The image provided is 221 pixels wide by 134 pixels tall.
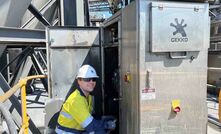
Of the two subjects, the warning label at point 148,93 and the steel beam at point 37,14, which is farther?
the steel beam at point 37,14

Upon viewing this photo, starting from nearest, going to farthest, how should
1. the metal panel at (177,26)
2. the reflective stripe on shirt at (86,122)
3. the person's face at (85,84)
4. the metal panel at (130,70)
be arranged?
the metal panel at (177,26)
the metal panel at (130,70)
the reflective stripe on shirt at (86,122)
the person's face at (85,84)

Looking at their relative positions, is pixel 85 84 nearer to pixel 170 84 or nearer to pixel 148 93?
pixel 148 93

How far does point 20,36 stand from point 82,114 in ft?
10.1

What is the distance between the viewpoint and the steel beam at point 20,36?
522 centimetres

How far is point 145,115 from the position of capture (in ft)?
9.62

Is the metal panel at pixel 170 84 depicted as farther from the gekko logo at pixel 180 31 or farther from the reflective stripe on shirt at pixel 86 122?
the reflective stripe on shirt at pixel 86 122

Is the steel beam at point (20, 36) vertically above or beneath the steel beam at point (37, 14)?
beneath

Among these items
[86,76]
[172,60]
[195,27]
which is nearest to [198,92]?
[172,60]

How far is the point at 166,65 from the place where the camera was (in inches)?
115

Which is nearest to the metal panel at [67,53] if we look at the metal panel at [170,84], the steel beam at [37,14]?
the metal panel at [170,84]

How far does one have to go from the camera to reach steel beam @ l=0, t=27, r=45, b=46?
522 cm

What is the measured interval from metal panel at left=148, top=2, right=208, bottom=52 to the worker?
0.93m

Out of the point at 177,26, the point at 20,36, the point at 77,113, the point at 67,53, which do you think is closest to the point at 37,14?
the point at 20,36

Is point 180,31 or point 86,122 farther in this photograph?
point 86,122
